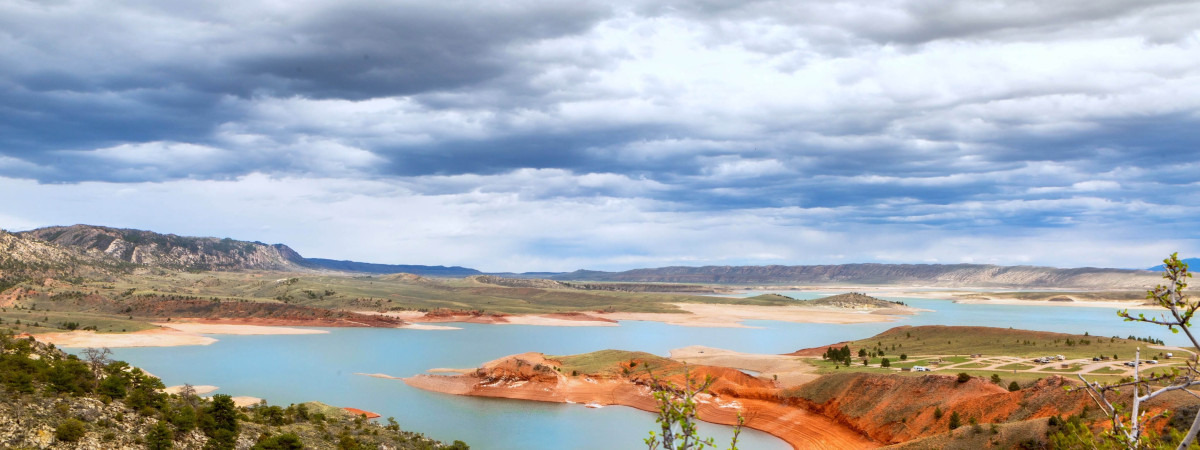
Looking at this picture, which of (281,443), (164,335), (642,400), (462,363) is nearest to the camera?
(281,443)

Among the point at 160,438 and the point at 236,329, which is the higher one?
the point at 160,438

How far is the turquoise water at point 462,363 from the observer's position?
5991 cm

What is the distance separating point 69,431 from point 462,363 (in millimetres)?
72457

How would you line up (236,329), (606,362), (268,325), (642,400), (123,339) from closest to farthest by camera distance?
(642,400) → (606,362) → (123,339) → (236,329) → (268,325)

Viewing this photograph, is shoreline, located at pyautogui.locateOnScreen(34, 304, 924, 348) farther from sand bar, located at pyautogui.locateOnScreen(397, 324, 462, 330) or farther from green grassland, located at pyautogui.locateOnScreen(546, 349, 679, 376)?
green grassland, located at pyautogui.locateOnScreen(546, 349, 679, 376)

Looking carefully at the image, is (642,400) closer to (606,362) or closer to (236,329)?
(606,362)

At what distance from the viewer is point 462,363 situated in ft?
328

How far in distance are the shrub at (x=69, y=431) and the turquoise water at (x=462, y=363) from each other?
28441 millimetres

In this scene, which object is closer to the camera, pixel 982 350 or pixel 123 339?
pixel 982 350

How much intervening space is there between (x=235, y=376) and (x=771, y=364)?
208 ft

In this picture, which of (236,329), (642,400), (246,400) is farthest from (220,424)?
(236,329)

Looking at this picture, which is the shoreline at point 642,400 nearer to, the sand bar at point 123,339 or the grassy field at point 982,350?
the grassy field at point 982,350

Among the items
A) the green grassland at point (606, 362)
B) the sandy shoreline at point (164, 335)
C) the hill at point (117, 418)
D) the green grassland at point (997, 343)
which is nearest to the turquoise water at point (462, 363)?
the sandy shoreline at point (164, 335)

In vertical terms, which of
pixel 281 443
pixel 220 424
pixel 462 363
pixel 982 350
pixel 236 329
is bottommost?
pixel 236 329
